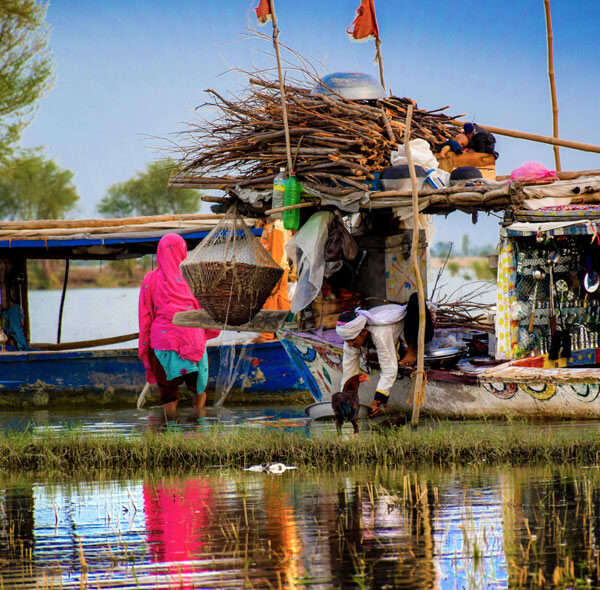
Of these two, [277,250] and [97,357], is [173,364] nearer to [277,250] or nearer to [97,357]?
[277,250]

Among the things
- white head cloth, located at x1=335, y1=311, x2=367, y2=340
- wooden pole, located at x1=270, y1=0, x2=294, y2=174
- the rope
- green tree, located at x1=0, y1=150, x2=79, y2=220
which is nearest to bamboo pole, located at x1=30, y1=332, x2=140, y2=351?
wooden pole, located at x1=270, y1=0, x2=294, y2=174

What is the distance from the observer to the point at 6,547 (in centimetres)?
562

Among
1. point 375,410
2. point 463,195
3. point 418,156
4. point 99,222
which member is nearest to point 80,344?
point 99,222

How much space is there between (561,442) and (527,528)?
2.67m

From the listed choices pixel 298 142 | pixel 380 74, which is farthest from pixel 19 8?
pixel 298 142

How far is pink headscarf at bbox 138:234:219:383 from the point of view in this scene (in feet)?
36.0

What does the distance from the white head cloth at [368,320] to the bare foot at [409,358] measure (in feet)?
1.38

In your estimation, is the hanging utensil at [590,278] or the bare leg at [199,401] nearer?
the hanging utensil at [590,278]

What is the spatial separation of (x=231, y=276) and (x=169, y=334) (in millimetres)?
1567

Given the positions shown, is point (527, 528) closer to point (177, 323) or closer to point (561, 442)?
point (561, 442)

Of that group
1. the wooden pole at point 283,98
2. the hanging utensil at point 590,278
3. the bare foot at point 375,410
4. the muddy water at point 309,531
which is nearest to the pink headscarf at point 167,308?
the wooden pole at point 283,98

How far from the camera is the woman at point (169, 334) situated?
11.0 meters

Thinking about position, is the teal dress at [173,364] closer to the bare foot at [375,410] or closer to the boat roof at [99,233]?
the bare foot at [375,410]

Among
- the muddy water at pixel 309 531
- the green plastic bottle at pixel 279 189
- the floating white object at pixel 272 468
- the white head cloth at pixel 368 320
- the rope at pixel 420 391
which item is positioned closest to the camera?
the muddy water at pixel 309 531
